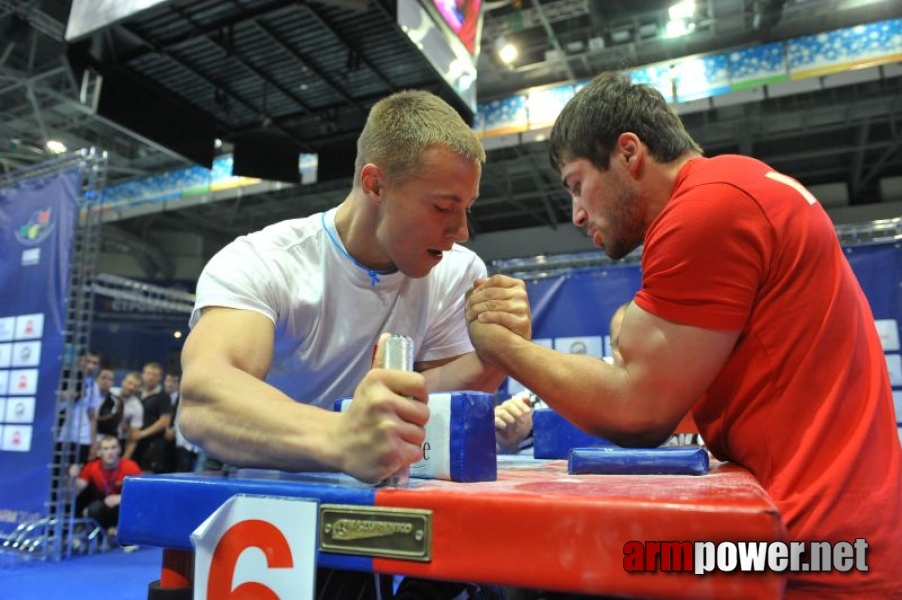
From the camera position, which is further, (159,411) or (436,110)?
(159,411)

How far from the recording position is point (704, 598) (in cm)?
54

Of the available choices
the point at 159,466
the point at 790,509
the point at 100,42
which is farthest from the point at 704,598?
the point at 159,466

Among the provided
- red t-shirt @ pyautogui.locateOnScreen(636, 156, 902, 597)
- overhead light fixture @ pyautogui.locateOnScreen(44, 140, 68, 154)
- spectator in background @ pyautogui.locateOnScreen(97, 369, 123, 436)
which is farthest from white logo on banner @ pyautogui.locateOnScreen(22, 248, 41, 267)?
overhead light fixture @ pyautogui.locateOnScreen(44, 140, 68, 154)

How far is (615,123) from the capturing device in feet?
4.29

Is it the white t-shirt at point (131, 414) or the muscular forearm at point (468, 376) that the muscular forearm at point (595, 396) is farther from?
the white t-shirt at point (131, 414)

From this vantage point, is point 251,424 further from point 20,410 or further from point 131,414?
point 131,414

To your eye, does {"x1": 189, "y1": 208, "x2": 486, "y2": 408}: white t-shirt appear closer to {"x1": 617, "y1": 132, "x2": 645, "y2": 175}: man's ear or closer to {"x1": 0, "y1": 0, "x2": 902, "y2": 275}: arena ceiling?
{"x1": 617, "y1": 132, "x2": 645, "y2": 175}: man's ear

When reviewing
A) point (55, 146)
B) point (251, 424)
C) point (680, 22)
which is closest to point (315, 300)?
point (251, 424)

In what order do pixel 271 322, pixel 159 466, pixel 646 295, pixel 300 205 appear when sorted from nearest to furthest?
pixel 646 295 < pixel 271 322 < pixel 159 466 < pixel 300 205

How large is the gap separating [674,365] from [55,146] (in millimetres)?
11607

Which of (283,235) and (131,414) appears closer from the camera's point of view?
(283,235)

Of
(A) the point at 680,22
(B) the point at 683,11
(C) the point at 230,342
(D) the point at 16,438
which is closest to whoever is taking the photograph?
(C) the point at 230,342

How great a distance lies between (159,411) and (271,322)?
6.68 metres

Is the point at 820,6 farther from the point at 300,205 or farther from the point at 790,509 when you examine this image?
the point at 300,205
